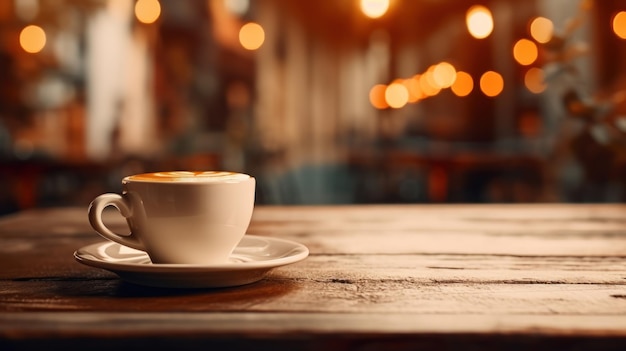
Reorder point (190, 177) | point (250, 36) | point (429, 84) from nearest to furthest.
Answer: point (190, 177) < point (250, 36) < point (429, 84)

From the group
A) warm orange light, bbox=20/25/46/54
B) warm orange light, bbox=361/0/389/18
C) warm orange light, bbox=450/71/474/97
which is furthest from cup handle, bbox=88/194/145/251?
warm orange light, bbox=450/71/474/97

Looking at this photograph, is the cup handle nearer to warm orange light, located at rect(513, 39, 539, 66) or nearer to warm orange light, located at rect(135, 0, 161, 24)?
warm orange light, located at rect(135, 0, 161, 24)

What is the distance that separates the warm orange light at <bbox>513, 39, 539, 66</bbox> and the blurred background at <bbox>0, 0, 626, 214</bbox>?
20mm

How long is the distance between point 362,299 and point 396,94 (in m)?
10.7

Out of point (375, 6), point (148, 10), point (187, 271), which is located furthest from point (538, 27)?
point (187, 271)

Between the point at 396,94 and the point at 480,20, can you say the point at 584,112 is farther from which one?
the point at 396,94

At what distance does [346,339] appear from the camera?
539 mm

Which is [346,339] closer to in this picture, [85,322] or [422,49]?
[85,322]

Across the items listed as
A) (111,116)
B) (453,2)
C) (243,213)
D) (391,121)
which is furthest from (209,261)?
(391,121)

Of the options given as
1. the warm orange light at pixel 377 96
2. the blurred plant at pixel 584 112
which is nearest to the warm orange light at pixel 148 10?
the warm orange light at pixel 377 96

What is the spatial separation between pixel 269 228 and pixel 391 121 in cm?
1133

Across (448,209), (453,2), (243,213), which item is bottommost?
(448,209)

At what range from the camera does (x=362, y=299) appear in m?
0.68

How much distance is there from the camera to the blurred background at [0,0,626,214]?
20.2 feet
